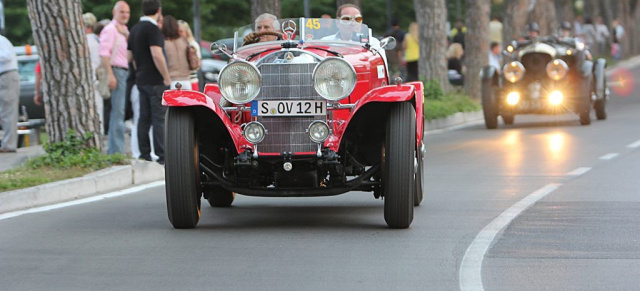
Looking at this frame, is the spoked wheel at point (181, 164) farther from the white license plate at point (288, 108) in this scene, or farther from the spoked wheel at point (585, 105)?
the spoked wheel at point (585, 105)

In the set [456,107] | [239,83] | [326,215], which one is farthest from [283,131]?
[456,107]

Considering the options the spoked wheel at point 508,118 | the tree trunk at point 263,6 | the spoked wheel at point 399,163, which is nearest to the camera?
the spoked wheel at point 399,163

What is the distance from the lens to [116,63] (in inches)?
632

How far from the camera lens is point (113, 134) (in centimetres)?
1536

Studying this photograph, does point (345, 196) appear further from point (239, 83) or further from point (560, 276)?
point (560, 276)

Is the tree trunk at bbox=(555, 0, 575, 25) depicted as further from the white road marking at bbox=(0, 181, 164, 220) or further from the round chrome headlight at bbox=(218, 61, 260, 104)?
the round chrome headlight at bbox=(218, 61, 260, 104)

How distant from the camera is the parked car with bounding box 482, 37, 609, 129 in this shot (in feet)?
70.0

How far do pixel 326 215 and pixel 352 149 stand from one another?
925 mm

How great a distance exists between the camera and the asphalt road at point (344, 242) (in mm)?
7230

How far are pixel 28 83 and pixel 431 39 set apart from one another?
27.4 ft

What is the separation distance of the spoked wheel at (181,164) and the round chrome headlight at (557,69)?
12767 millimetres

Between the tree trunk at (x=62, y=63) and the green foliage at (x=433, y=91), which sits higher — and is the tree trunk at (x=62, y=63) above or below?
above

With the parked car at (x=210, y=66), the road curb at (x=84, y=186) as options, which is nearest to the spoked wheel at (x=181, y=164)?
the road curb at (x=84, y=186)

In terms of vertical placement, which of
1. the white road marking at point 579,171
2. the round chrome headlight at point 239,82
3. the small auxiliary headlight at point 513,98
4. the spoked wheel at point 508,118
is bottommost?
the spoked wheel at point 508,118
